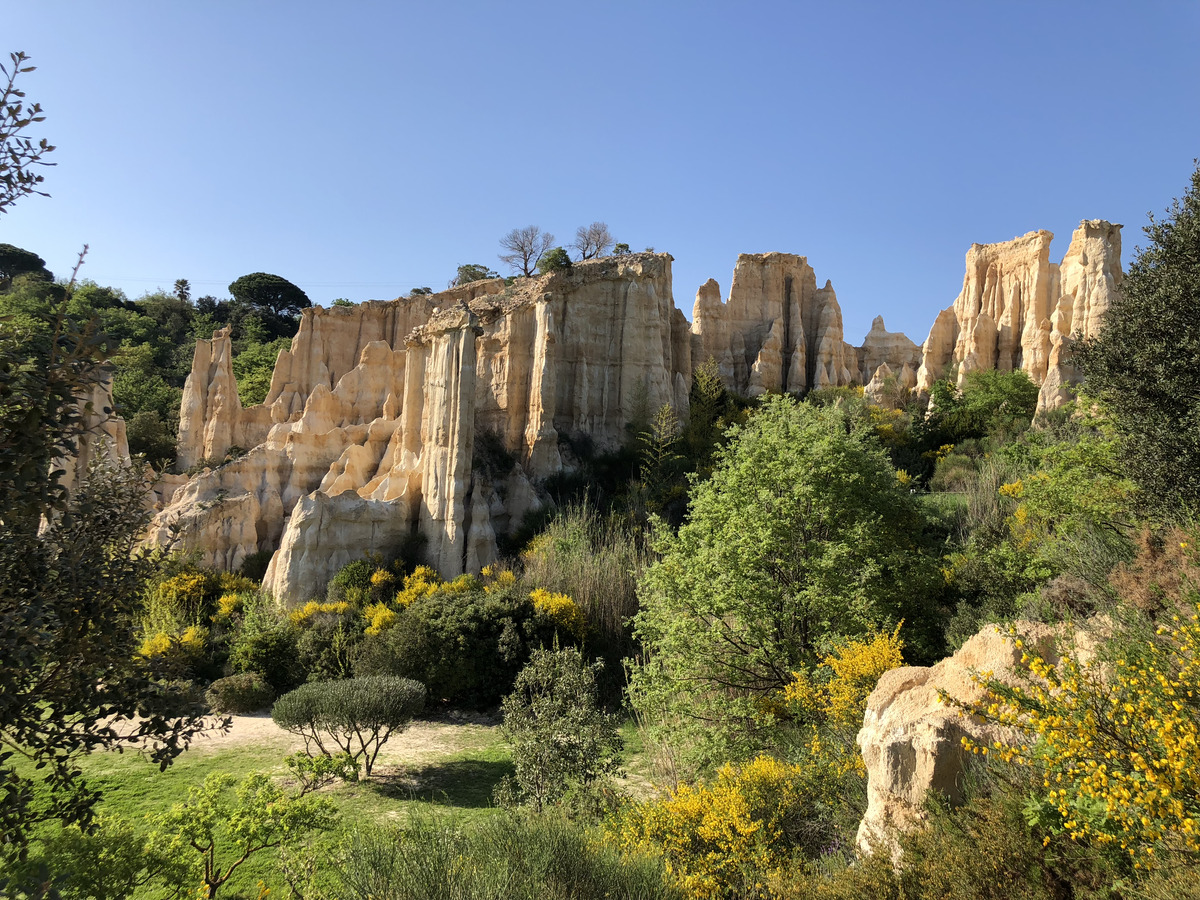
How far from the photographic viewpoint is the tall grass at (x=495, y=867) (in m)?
5.17

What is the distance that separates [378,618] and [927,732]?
1567 centimetres

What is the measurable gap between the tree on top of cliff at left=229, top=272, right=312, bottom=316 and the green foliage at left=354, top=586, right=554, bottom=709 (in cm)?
4963

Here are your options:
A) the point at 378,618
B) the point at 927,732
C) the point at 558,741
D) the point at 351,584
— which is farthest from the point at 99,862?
the point at 351,584

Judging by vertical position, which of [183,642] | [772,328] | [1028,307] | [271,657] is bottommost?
[271,657]

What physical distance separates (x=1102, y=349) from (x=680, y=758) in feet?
31.8

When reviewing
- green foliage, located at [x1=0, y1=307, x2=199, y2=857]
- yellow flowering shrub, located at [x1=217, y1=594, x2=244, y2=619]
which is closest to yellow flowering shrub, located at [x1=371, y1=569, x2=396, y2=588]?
yellow flowering shrub, located at [x1=217, y1=594, x2=244, y2=619]

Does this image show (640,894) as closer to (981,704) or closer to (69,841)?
(981,704)

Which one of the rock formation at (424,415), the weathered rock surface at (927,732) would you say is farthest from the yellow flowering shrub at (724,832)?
the rock formation at (424,415)

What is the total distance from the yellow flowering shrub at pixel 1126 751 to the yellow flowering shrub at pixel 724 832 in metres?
2.88

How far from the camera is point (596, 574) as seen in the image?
803 inches

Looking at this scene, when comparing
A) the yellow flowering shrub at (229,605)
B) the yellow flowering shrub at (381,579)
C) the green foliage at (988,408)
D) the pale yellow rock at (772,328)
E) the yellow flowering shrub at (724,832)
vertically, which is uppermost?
the pale yellow rock at (772,328)

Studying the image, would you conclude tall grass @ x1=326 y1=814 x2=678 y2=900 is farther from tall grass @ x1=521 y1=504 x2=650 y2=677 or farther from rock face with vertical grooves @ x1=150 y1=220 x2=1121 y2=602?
rock face with vertical grooves @ x1=150 y1=220 x2=1121 y2=602

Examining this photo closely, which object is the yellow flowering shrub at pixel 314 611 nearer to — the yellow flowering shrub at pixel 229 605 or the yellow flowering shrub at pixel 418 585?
the yellow flowering shrub at pixel 418 585

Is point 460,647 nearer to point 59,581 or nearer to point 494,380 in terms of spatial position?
point 59,581
